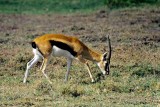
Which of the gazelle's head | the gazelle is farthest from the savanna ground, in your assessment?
the gazelle

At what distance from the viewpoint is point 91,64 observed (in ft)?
44.5

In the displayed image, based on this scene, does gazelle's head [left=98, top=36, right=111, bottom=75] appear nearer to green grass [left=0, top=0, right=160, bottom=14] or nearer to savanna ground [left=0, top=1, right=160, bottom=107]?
savanna ground [left=0, top=1, right=160, bottom=107]

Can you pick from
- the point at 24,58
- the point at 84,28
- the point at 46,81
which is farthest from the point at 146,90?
the point at 84,28

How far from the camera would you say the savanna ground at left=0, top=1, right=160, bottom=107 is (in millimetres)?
10062

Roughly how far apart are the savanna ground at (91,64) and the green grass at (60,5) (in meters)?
2.57

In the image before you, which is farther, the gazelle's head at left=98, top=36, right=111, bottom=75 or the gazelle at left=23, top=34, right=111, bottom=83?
the gazelle's head at left=98, top=36, right=111, bottom=75

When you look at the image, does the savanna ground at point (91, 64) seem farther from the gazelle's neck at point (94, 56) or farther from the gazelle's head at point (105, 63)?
the gazelle's neck at point (94, 56)

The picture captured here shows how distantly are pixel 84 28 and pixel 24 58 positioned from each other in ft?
19.9

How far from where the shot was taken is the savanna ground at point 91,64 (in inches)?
396

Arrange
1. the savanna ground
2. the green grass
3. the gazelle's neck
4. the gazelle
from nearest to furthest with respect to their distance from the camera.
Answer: the savanna ground, the gazelle, the gazelle's neck, the green grass

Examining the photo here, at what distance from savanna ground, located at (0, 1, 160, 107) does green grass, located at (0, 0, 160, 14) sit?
Result: 8.43ft

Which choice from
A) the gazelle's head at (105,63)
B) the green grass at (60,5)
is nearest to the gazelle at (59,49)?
the gazelle's head at (105,63)

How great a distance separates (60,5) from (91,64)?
14.7 m

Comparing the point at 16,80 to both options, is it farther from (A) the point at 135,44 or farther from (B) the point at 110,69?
(A) the point at 135,44
